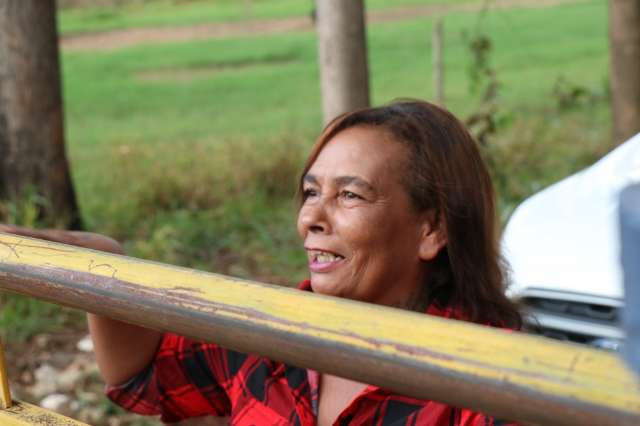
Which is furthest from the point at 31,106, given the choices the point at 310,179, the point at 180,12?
the point at 180,12

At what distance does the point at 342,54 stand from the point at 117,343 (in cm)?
189

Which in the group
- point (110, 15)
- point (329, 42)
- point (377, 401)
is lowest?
point (110, 15)

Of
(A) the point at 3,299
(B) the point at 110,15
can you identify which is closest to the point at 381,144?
(A) the point at 3,299

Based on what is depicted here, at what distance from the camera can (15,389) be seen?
4000mm

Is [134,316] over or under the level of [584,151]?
over

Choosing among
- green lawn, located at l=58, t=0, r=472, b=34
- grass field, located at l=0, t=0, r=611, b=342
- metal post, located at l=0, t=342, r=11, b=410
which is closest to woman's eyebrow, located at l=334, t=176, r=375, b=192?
metal post, located at l=0, t=342, r=11, b=410

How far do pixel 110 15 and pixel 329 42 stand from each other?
32599mm

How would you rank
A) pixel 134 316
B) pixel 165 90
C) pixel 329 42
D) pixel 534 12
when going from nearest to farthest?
1. pixel 134 316
2. pixel 329 42
3. pixel 165 90
4. pixel 534 12

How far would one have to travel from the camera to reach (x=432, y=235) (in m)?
1.84

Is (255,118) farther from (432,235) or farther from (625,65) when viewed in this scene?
(432,235)

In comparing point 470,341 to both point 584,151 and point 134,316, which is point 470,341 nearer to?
point 134,316

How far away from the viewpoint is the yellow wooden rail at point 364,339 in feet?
2.48

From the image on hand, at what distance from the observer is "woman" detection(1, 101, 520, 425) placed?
1.72m

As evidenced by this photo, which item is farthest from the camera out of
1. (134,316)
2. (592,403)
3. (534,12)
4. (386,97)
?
(534,12)
